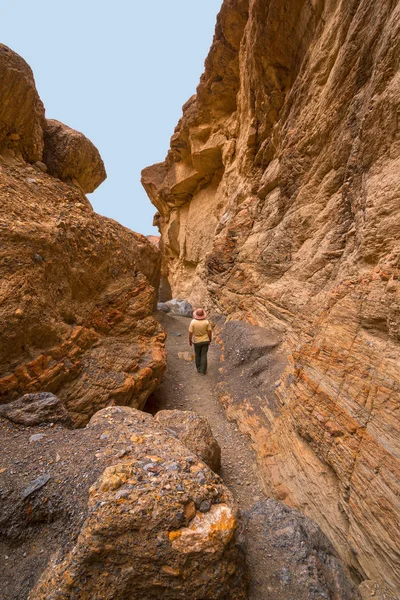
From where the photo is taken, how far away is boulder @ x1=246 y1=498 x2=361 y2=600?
2.96 m

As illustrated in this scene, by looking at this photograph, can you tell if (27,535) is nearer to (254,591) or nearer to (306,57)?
(254,591)

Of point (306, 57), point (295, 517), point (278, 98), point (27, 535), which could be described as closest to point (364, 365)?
point (295, 517)

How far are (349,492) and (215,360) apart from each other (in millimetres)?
6633

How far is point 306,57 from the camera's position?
810cm

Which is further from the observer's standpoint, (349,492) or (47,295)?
(47,295)

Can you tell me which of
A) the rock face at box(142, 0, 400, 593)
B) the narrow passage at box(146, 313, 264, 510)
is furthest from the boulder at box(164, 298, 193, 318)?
the rock face at box(142, 0, 400, 593)

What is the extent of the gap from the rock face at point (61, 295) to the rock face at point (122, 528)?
2.65m

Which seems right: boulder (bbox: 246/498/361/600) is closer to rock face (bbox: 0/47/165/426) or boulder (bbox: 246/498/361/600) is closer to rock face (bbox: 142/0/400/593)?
rock face (bbox: 142/0/400/593)

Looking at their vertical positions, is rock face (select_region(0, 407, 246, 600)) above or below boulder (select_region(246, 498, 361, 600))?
above

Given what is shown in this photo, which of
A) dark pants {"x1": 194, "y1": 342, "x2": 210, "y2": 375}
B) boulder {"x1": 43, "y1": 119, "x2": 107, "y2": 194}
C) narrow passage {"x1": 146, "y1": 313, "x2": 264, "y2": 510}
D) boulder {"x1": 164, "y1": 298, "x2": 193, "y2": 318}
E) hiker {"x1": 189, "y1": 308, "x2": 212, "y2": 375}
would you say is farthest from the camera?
boulder {"x1": 164, "y1": 298, "x2": 193, "y2": 318}

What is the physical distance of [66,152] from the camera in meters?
11.3

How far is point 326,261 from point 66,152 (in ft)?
37.3

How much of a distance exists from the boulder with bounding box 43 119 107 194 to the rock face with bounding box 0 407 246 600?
1161 cm

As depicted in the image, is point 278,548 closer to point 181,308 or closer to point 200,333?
point 200,333
